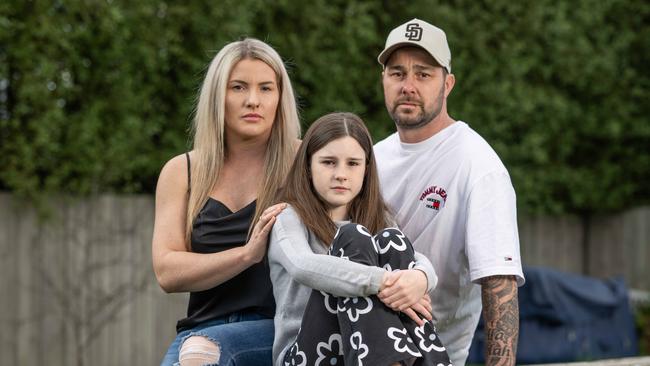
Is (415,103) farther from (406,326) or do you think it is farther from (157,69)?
(157,69)

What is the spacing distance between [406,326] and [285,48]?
4440 millimetres

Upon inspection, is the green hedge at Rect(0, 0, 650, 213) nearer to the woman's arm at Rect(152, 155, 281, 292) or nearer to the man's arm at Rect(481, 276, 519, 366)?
the woman's arm at Rect(152, 155, 281, 292)

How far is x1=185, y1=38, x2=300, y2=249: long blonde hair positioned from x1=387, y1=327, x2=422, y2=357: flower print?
27.8 inches

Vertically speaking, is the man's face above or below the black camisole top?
above

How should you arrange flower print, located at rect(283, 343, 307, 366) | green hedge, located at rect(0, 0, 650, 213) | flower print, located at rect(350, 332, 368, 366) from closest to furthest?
1. flower print, located at rect(350, 332, 368, 366)
2. flower print, located at rect(283, 343, 307, 366)
3. green hedge, located at rect(0, 0, 650, 213)

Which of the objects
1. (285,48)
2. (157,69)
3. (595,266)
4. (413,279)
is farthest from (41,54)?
(595,266)

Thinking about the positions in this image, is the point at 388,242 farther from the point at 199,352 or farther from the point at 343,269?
the point at 199,352

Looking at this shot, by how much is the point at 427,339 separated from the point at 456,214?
1.80ft

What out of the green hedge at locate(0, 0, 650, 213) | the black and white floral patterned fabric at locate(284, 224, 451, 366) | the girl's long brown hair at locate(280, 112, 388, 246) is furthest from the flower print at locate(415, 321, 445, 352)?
the green hedge at locate(0, 0, 650, 213)

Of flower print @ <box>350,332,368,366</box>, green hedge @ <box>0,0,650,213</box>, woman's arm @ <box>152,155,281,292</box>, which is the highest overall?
green hedge @ <box>0,0,650,213</box>

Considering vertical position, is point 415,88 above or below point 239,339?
above

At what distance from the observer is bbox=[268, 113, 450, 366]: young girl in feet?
8.45

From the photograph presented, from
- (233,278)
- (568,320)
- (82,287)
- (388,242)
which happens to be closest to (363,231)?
(388,242)

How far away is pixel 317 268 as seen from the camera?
265cm
